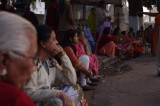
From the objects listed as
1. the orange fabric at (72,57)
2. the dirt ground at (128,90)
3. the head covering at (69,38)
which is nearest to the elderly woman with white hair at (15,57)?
the orange fabric at (72,57)

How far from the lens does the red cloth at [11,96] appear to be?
1.80 metres

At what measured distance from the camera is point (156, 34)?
10.2m

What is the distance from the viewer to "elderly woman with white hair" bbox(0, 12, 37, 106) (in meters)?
1.83

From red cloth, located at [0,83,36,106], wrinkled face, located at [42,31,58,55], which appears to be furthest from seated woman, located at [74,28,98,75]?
red cloth, located at [0,83,36,106]

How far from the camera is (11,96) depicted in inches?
71.2

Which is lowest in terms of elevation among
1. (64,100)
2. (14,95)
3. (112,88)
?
(112,88)

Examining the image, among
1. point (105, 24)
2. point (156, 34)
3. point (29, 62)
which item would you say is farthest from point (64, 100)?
point (105, 24)

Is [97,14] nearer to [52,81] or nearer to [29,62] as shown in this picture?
[52,81]

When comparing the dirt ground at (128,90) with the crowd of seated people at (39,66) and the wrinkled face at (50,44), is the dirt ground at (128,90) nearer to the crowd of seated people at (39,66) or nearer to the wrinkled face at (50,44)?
the crowd of seated people at (39,66)

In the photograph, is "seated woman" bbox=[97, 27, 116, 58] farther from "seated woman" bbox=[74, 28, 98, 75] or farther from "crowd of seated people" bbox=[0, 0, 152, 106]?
"seated woman" bbox=[74, 28, 98, 75]

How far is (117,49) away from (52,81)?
911cm

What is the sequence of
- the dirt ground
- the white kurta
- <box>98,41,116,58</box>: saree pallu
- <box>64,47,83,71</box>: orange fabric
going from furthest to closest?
<box>98,41,116,58</box>: saree pallu < the dirt ground < <box>64,47,83,71</box>: orange fabric < the white kurta

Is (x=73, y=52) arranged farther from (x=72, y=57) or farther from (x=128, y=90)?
(x=128, y=90)

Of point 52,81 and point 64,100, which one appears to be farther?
point 52,81
